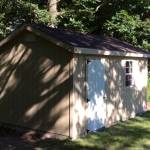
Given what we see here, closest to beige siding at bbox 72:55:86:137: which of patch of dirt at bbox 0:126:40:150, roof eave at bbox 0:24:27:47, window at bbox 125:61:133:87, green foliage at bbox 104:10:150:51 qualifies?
patch of dirt at bbox 0:126:40:150

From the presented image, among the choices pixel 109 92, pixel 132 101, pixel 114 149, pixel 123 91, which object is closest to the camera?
pixel 114 149

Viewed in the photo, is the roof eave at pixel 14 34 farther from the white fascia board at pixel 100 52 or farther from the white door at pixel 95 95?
the white door at pixel 95 95

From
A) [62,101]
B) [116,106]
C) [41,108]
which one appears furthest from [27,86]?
[116,106]

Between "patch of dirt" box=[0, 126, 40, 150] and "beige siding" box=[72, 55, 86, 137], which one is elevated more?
"beige siding" box=[72, 55, 86, 137]

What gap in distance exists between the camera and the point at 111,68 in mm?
9164

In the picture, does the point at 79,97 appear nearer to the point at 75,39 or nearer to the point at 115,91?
the point at 75,39

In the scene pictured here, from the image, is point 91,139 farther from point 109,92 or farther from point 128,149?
point 109,92

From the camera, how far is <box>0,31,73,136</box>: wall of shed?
24.6ft

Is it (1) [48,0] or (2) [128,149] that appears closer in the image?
(2) [128,149]

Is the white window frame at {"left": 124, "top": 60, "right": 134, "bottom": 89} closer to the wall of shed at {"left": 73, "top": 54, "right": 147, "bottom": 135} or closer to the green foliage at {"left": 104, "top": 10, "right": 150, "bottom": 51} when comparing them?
the wall of shed at {"left": 73, "top": 54, "right": 147, "bottom": 135}

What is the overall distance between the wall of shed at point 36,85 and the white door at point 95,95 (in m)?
0.84

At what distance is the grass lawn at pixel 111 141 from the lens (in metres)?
6.86

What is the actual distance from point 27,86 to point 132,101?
4425 mm

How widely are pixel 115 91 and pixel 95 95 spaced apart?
139cm
